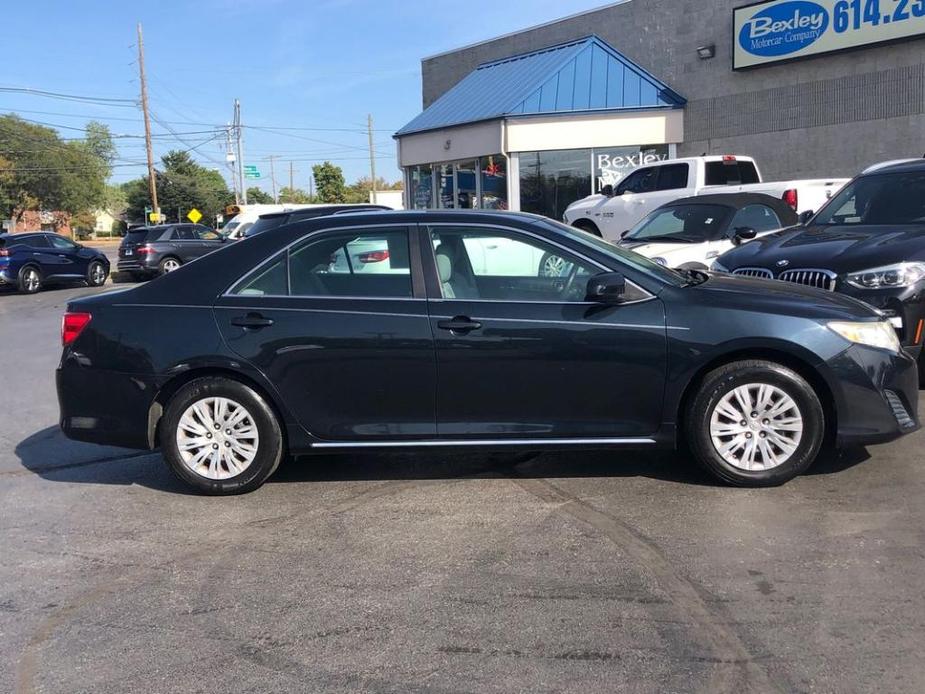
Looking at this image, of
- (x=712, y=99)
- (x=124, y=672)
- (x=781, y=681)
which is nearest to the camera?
(x=781, y=681)

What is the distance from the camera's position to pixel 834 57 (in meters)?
20.1

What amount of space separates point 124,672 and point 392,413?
2161 millimetres

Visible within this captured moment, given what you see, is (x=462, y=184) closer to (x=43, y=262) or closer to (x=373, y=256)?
(x=43, y=262)

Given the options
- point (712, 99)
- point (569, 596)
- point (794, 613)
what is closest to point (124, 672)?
point (569, 596)

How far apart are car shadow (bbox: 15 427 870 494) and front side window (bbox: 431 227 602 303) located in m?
1.07

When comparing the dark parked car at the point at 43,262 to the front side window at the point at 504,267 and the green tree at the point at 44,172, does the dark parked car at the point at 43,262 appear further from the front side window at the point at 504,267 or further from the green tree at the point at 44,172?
the green tree at the point at 44,172

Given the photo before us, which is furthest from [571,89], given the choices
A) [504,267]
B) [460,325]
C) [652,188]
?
[460,325]

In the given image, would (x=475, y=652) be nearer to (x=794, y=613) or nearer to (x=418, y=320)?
(x=794, y=613)

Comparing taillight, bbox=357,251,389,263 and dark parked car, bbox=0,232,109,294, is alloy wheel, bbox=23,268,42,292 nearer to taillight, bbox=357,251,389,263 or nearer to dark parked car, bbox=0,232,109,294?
dark parked car, bbox=0,232,109,294

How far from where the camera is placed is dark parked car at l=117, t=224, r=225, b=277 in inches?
929

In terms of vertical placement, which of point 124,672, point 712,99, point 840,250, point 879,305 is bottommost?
point 124,672

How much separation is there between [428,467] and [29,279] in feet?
64.9

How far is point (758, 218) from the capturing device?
10211 mm

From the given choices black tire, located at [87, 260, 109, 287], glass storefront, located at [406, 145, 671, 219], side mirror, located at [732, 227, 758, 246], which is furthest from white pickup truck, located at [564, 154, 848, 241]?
black tire, located at [87, 260, 109, 287]
